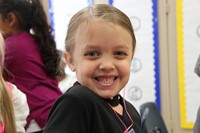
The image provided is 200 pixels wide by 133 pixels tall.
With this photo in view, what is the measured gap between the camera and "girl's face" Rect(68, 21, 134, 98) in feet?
2.61

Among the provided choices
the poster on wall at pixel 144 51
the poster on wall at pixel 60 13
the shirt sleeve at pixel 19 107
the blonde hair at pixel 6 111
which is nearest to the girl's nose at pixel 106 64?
the blonde hair at pixel 6 111

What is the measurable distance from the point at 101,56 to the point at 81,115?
0.52 ft

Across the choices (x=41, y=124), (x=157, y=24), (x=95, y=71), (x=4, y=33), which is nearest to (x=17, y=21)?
(x=4, y=33)

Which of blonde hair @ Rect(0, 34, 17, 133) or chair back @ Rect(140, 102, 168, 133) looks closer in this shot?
blonde hair @ Rect(0, 34, 17, 133)

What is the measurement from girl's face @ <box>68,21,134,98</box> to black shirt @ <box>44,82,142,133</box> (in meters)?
0.03

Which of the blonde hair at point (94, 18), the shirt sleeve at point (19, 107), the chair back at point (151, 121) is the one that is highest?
the blonde hair at point (94, 18)

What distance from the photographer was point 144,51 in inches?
112

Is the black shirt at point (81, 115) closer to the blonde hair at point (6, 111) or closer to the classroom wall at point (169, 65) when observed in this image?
the blonde hair at point (6, 111)

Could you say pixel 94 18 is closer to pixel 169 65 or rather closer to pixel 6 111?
pixel 6 111

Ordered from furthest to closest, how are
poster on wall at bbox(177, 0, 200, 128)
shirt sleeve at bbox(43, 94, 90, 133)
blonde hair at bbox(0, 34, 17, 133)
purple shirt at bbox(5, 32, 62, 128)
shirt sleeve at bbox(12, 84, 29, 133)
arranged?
poster on wall at bbox(177, 0, 200, 128) → purple shirt at bbox(5, 32, 62, 128) → shirt sleeve at bbox(12, 84, 29, 133) → blonde hair at bbox(0, 34, 17, 133) → shirt sleeve at bbox(43, 94, 90, 133)

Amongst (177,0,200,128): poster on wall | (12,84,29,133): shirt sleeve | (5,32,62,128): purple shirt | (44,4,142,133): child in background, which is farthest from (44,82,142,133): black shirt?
(177,0,200,128): poster on wall

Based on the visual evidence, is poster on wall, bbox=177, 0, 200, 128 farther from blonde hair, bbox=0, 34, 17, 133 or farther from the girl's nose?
the girl's nose

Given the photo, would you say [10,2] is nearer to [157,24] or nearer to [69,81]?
[69,81]

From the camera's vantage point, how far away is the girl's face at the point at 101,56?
0.79m
